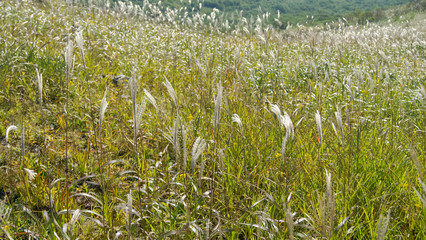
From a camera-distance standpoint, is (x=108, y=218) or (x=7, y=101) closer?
(x=108, y=218)

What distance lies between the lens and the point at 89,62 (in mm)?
4680

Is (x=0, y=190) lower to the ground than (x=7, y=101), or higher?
lower

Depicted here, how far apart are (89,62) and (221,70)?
1.99 meters

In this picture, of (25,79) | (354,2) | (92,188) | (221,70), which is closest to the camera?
(92,188)

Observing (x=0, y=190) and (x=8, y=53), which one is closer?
(x=0, y=190)

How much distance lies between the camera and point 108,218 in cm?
187

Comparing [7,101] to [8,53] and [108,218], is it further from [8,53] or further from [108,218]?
[108,218]

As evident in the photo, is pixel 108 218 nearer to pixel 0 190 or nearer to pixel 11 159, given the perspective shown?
pixel 0 190

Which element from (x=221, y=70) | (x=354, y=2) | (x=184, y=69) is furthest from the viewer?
(x=354, y=2)

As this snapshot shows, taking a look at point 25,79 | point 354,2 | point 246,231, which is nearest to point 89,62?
point 25,79

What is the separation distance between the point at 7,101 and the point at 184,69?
8.79 ft

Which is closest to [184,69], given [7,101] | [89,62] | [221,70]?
[221,70]

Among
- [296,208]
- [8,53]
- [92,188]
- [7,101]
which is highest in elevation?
[8,53]

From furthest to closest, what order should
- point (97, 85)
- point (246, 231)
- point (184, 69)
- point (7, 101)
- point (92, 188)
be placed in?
point (184, 69) → point (97, 85) → point (7, 101) → point (92, 188) → point (246, 231)
